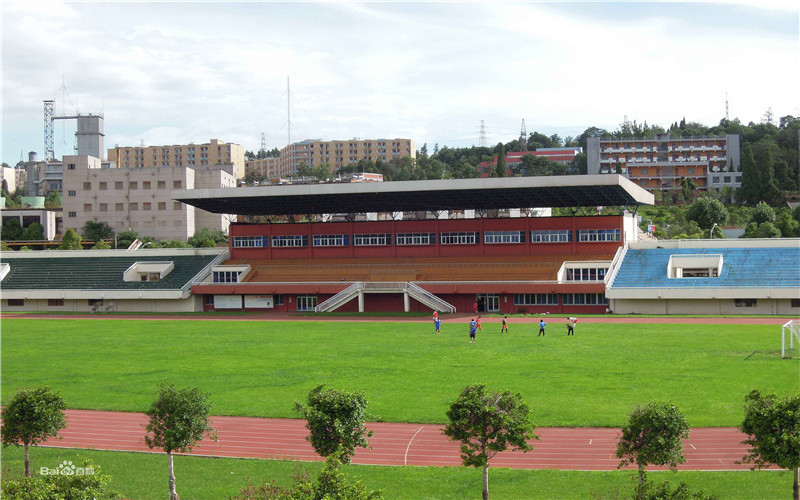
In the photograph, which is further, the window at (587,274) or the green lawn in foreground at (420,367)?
the window at (587,274)

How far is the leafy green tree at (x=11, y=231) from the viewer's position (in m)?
104

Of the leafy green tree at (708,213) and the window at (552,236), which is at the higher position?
the leafy green tree at (708,213)

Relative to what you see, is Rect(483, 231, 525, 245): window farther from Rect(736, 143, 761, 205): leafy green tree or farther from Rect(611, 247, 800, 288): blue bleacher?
Rect(736, 143, 761, 205): leafy green tree

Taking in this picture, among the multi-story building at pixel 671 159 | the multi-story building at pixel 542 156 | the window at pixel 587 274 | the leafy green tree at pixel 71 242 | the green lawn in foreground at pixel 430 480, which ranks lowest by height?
the green lawn in foreground at pixel 430 480

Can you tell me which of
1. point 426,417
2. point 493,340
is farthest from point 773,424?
point 493,340

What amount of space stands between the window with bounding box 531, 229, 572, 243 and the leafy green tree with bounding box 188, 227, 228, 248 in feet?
143

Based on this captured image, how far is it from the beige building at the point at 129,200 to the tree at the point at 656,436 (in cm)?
9374

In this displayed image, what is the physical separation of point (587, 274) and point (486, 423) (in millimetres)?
43420

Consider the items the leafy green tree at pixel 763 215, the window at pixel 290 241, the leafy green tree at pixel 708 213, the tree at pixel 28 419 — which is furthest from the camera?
the leafy green tree at pixel 708 213

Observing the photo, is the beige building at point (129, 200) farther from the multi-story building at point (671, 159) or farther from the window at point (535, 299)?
the multi-story building at point (671, 159)

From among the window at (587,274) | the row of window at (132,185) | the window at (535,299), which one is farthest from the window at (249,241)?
the row of window at (132,185)

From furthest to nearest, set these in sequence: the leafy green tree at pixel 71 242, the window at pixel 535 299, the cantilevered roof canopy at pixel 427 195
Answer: the leafy green tree at pixel 71 242 → the window at pixel 535 299 → the cantilevered roof canopy at pixel 427 195

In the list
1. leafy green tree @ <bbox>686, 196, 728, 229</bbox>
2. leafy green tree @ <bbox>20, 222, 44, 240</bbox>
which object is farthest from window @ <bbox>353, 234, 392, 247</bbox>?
leafy green tree @ <bbox>20, 222, 44, 240</bbox>

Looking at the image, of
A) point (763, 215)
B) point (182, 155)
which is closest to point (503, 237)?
point (763, 215)
